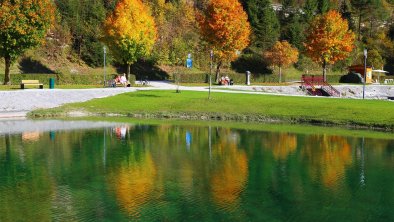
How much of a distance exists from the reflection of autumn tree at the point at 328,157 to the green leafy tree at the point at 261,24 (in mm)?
67823

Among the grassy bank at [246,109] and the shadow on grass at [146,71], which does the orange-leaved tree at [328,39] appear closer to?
the shadow on grass at [146,71]

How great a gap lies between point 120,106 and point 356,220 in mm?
32730

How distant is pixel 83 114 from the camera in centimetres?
4281

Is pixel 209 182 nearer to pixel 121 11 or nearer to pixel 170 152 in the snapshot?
pixel 170 152

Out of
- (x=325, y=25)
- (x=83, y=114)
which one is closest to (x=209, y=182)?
(x=83, y=114)

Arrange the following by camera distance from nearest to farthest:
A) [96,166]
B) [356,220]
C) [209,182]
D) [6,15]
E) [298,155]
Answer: [356,220], [209,182], [96,166], [298,155], [6,15]

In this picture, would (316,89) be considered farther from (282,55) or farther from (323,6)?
(323,6)

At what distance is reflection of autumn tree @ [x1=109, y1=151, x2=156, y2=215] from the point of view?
1623cm

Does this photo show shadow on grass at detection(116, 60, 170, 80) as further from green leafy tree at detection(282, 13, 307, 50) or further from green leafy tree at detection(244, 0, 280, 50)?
green leafy tree at detection(282, 13, 307, 50)

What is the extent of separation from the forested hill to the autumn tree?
38.5 feet

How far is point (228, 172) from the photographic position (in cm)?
2105

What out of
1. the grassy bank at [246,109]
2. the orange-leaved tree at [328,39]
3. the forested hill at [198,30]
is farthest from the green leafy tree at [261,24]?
the grassy bank at [246,109]

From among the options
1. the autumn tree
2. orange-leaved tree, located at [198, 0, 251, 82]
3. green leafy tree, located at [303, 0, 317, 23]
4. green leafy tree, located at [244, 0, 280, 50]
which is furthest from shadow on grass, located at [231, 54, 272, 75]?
the autumn tree

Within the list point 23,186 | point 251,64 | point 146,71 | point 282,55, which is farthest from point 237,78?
point 23,186
